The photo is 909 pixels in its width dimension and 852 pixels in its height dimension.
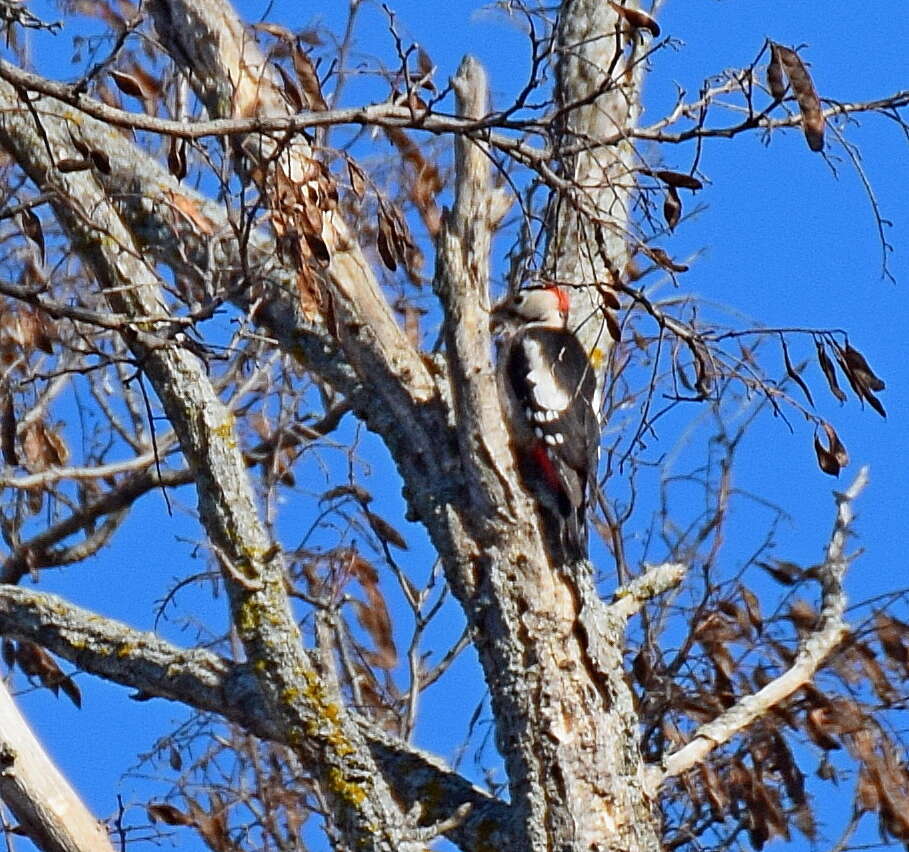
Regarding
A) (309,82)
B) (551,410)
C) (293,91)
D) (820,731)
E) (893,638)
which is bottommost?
(820,731)

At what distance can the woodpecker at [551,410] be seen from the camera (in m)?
4.67

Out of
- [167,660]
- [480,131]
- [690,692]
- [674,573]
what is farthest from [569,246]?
[480,131]

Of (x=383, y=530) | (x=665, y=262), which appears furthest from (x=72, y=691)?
(x=665, y=262)

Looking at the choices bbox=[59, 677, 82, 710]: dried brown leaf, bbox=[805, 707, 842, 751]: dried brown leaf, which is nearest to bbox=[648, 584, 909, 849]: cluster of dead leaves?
bbox=[805, 707, 842, 751]: dried brown leaf

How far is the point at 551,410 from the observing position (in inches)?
212

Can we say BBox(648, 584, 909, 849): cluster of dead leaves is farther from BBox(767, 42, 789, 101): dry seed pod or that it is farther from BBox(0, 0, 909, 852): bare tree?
BBox(767, 42, 789, 101): dry seed pod

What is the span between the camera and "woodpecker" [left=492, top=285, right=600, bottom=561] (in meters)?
4.67

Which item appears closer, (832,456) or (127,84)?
(127,84)

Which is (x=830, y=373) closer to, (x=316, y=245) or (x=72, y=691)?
(x=316, y=245)

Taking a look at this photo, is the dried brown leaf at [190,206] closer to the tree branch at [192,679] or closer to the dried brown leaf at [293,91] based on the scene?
the tree branch at [192,679]

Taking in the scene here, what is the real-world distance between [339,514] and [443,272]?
111 centimetres

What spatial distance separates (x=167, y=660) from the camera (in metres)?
4.50

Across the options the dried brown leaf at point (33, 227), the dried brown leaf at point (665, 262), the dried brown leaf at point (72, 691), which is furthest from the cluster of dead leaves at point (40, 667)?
the dried brown leaf at point (665, 262)

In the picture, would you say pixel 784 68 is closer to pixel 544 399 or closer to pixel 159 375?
pixel 159 375
